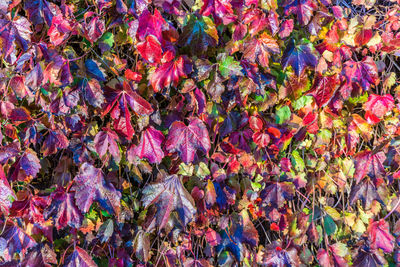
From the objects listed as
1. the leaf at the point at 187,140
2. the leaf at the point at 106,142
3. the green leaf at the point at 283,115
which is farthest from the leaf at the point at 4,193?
the green leaf at the point at 283,115

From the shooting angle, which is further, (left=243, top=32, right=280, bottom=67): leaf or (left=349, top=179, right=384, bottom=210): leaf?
(left=349, top=179, right=384, bottom=210): leaf

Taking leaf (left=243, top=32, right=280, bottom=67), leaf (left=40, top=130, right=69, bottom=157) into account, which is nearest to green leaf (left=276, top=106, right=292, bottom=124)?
leaf (left=243, top=32, right=280, bottom=67)

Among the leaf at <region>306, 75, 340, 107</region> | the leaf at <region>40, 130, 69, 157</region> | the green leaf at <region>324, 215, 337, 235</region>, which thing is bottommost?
the green leaf at <region>324, 215, 337, 235</region>

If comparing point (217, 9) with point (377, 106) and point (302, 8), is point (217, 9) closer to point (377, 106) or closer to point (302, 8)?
point (302, 8)

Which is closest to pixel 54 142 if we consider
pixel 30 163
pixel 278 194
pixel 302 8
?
pixel 30 163

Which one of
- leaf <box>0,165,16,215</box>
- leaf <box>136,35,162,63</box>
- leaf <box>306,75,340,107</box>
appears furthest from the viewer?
leaf <box>306,75,340,107</box>

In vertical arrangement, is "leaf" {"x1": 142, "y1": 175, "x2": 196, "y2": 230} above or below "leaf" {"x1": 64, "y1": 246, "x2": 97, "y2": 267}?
above

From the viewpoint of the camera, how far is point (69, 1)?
1267 mm

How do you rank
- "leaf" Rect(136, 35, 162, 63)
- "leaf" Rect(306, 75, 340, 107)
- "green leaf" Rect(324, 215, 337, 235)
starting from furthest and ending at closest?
"green leaf" Rect(324, 215, 337, 235) → "leaf" Rect(306, 75, 340, 107) → "leaf" Rect(136, 35, 162, 63)

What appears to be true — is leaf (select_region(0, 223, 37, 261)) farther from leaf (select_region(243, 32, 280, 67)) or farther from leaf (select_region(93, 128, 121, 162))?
leaf (select_region(243, 32, 280, 67))

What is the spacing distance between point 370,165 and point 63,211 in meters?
1.32

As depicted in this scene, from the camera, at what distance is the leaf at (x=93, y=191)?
120cm

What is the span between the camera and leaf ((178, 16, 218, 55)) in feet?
4.01

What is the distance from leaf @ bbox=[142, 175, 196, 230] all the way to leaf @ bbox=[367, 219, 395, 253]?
2.97 ft
